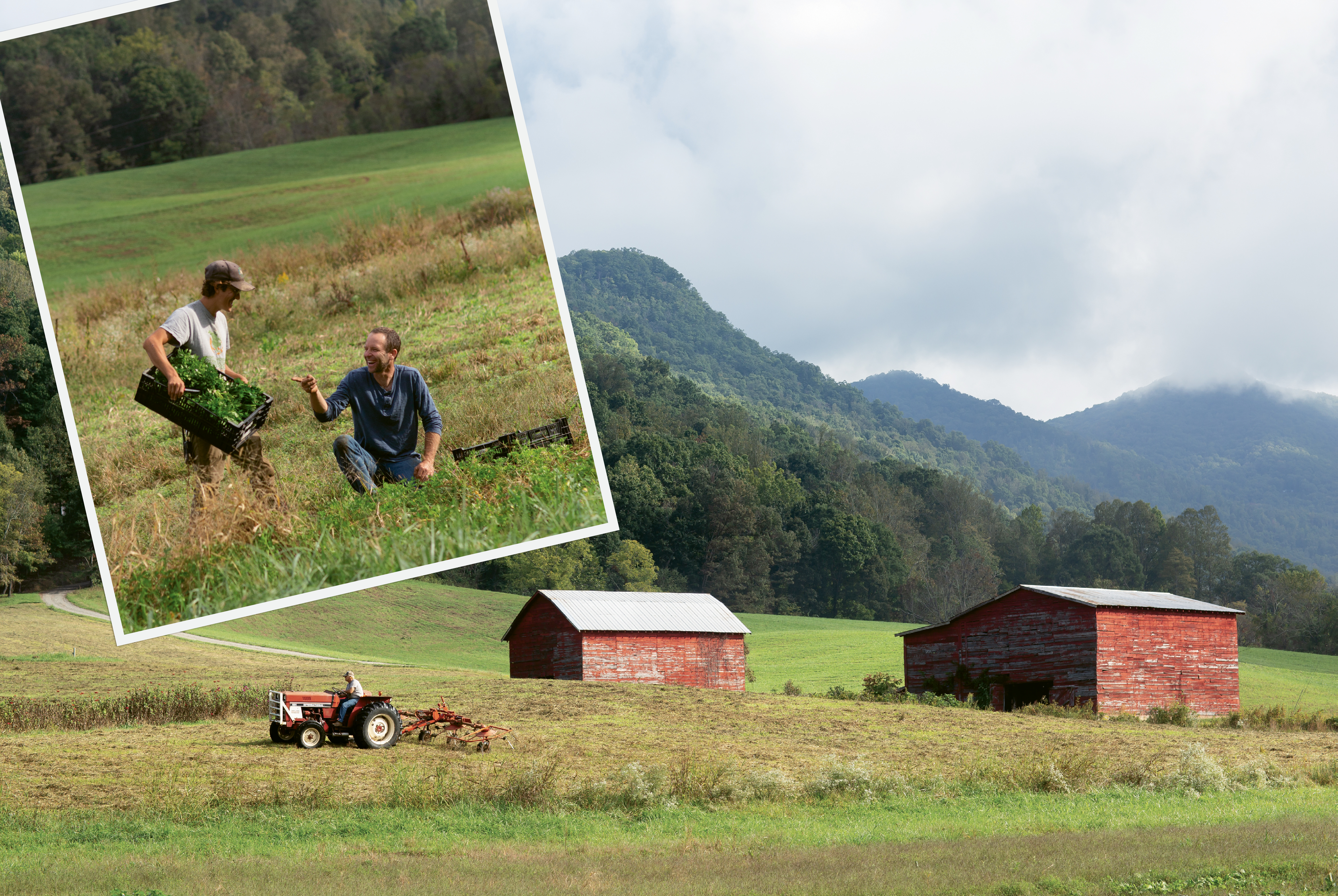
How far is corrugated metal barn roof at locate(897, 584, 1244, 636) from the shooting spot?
1335 inches

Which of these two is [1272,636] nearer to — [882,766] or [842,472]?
[842,472]

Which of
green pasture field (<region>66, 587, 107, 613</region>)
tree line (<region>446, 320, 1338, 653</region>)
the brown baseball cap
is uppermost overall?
the brown baseball cap

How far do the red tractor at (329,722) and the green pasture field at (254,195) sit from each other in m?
13.5

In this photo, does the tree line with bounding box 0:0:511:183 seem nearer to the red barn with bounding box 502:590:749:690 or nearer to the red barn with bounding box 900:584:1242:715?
the red barn with bounding box 502:590:749:690

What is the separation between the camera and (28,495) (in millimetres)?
53125

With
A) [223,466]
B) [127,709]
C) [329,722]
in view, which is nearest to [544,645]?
[127,709]

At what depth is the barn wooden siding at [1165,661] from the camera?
3341 cm

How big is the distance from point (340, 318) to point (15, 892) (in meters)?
6.92

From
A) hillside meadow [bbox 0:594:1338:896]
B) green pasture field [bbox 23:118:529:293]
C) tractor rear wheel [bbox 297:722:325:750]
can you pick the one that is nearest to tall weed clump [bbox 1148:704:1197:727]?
hillside meadow [bbox 0:594:1338:896]

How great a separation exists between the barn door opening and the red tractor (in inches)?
840

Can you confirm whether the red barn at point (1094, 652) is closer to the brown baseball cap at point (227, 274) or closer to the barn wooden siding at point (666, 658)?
the barn wooden siding at point (666, 658)

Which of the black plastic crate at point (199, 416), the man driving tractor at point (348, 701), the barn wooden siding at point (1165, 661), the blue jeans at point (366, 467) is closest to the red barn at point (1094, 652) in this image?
the barn wooden siding at point (1165, 661)

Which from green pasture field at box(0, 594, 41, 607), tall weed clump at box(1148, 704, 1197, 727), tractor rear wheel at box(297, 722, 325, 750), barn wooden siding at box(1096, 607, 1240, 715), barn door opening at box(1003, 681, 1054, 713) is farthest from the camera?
green pasture field at box(0, 594, 41, 607)

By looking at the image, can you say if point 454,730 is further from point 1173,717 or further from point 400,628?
point 400,628
